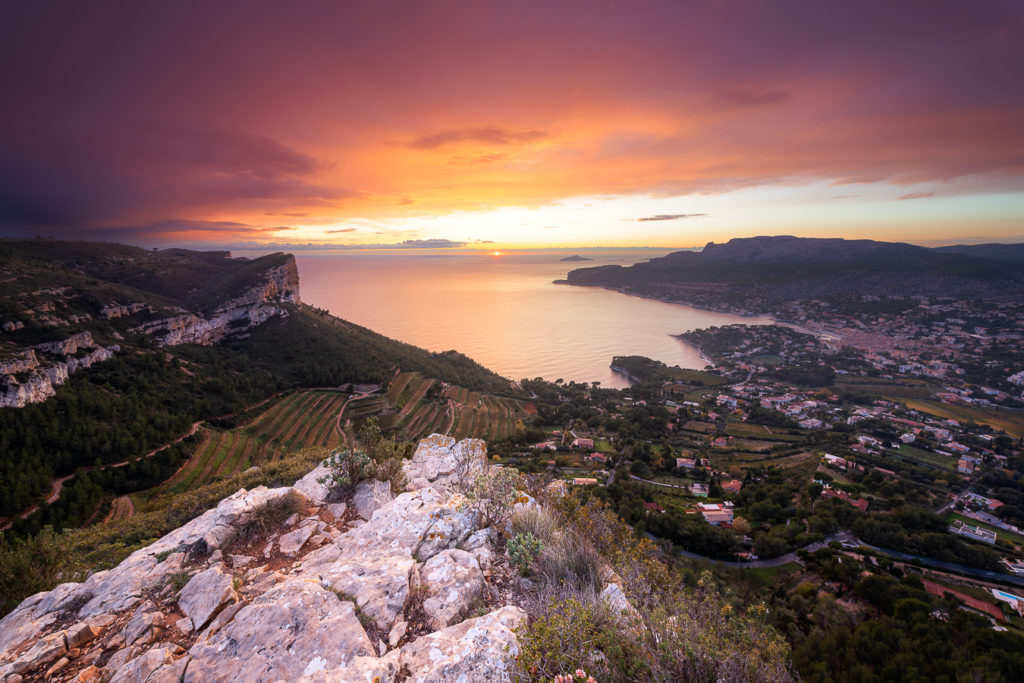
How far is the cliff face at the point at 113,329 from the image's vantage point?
2362 centimetres

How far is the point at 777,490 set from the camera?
90.5ft

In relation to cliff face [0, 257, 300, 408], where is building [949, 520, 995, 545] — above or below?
below

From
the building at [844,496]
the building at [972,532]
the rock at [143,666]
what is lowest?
the building at [972,532]

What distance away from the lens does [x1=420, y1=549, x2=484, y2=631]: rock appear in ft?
13.4

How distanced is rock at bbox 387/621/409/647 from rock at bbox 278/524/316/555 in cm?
262

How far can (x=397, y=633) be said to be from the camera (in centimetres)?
376

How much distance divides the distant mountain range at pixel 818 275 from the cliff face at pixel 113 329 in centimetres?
12057

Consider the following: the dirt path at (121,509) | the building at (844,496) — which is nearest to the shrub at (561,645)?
the dirt path at (121,509)

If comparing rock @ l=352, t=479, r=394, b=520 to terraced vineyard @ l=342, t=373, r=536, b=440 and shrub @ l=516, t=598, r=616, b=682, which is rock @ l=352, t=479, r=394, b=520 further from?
terraced vineyard @ l=342, t=373, r=536, b=440

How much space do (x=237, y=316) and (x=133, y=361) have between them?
17.6 m

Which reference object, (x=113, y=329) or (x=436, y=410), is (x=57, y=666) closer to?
(x=436, y=410)

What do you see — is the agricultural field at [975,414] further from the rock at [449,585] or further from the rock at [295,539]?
the rock at [295,539]

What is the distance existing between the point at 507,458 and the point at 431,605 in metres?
25.8

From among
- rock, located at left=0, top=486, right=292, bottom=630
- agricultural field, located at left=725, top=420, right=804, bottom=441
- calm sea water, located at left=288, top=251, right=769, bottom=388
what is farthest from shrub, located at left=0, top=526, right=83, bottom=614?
calm sea water, located at left=288, top=251, right=769, bottom=388
